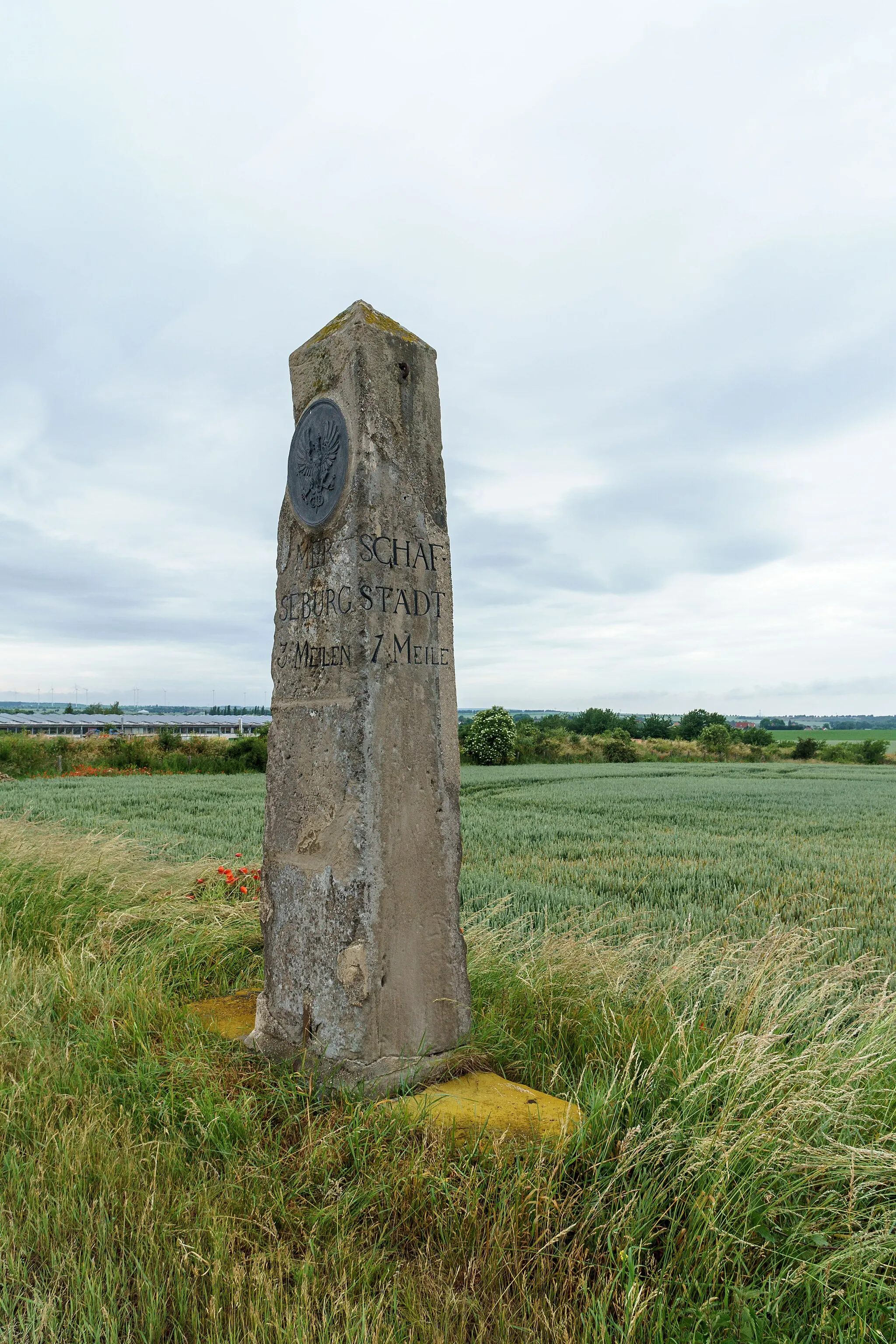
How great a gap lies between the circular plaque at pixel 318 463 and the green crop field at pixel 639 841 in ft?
11.2

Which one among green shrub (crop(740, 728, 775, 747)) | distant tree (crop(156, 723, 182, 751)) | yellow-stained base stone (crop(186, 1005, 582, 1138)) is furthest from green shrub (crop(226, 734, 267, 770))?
green shrub (crop(740, 728, 775, 747))

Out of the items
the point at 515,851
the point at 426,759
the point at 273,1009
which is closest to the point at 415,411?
the point at 426,759

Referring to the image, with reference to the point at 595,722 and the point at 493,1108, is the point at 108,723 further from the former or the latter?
the point at 493,1108

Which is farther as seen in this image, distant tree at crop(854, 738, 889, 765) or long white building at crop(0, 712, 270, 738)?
long white building at crop(0, 712, 270, 738)

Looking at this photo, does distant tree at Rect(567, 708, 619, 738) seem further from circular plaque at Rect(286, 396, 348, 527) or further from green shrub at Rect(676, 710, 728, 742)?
circular plaque at Rect(286, 396, 348, 527)

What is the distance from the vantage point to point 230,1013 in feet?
13.0

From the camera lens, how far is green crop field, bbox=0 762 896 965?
7.96 metres

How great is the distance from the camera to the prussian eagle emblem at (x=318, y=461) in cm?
364

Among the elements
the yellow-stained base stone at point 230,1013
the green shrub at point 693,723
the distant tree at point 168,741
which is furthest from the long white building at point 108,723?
the yellow-stained base stone at point 230,1013

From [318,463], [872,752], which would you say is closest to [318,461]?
[318,463]

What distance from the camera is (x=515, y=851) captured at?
1206 centimetres

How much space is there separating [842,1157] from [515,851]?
9706 mm

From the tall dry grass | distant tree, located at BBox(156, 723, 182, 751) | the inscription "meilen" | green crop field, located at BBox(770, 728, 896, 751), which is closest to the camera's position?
the tall dry grass

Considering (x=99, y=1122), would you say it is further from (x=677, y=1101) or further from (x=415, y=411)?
(x=415, y=411)
